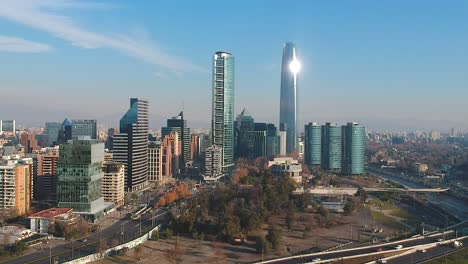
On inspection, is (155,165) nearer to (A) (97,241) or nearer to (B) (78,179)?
(B) (78,179)

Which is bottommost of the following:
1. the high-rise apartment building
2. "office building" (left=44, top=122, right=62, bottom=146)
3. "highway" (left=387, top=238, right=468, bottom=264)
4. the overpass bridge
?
"highway" (left=387, top=238, right=468, bottom=264)

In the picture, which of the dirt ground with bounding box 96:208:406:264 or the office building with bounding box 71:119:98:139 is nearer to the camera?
the dirt ground with bounding box 96:208:406:264

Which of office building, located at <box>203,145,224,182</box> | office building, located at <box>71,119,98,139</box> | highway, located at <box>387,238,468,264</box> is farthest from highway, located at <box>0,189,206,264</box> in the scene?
office building, located at <box>71,119,98,139</box>

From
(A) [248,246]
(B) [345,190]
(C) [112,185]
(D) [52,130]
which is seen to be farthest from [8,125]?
(A) [248,246]

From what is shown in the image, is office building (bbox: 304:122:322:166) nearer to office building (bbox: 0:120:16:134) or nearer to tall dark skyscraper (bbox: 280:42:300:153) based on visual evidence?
tall dark skyscraper (bbox: 280:42:300:153)

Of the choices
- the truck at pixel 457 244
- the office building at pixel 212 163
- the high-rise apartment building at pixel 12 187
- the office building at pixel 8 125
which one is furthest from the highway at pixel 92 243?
the office building at pixel 8 125

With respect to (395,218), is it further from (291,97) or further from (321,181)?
(291,97)
